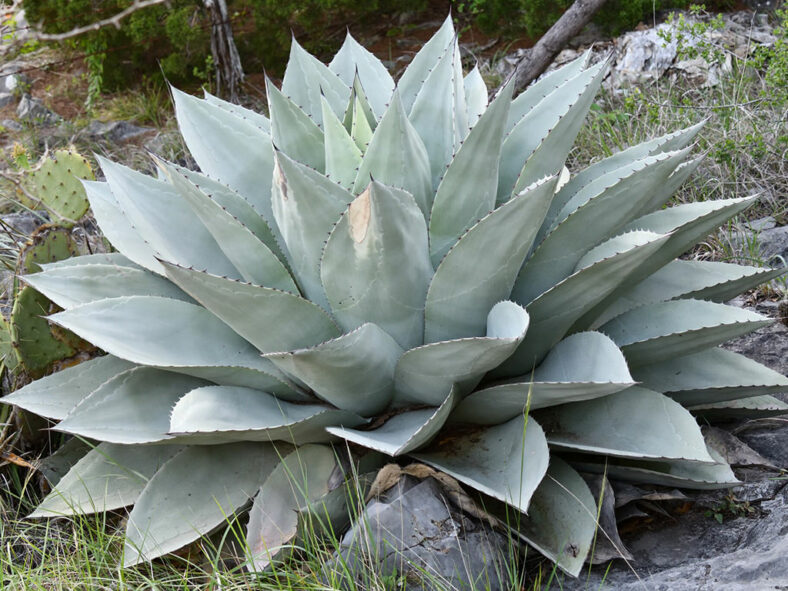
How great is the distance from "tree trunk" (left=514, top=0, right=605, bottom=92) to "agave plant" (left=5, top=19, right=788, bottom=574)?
2.32m

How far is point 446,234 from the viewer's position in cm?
170

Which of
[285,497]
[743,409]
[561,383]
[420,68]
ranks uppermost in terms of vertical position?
[420,68]

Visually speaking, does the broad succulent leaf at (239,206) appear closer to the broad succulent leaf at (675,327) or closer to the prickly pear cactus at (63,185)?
the broad succulent leaf at (675,327)

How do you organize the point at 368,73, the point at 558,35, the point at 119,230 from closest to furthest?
the point at 119,230
the point at 368,73
the point at 558,35

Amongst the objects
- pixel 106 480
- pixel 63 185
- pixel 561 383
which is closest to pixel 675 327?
pixel 561 383

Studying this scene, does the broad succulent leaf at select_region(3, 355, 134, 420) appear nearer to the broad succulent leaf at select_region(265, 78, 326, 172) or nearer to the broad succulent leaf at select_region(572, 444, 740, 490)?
the broad succulent leaf at select_region(265, 78, 326, 172)

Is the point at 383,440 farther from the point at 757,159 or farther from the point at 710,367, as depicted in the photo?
the point at 757,159

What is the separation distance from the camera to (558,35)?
4.06 m

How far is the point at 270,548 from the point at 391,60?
5.51 metres

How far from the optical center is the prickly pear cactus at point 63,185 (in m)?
3.01

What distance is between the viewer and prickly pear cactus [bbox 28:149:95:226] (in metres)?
3.01

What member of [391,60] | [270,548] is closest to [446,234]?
[270,548]

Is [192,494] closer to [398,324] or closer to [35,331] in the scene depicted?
[398,324]

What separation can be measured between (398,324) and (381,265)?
0.16 m
